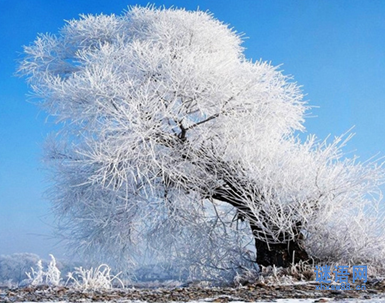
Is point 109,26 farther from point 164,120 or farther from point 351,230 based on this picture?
point 351,230

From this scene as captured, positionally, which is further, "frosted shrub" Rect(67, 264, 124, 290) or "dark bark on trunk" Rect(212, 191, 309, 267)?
"dark bark on trunk" Rect(212, 191, 309, 267)

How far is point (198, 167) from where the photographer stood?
24.3 ft

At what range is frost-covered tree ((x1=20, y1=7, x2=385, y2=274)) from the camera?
22.6 ft

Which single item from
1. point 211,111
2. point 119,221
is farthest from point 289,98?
point 119,221

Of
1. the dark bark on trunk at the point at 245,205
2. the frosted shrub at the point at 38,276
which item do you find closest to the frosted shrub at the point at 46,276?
the frosted shrub at the point at 38,276

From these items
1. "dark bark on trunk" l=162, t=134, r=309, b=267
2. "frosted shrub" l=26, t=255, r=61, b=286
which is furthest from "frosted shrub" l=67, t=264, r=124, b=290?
"dark bark on trunk" l=162, t=134, r=309, b=267

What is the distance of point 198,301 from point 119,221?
14.3 ft

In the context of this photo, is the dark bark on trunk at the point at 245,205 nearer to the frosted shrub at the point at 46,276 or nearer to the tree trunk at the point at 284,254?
the tree trunk at the point at 284,254

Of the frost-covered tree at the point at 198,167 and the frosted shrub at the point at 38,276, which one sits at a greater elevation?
the frost-covered tree at the point at 198,167

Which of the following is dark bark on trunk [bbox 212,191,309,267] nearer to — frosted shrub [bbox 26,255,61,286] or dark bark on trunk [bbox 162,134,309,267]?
dark bark on trunk [bbox 162,134,309,267]

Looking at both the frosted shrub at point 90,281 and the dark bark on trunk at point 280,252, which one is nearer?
the frosted shrub at point 90,281

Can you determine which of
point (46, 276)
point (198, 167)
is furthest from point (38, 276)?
point (198, 167)

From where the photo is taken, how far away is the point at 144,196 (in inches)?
313

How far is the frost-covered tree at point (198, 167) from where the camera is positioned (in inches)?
271
